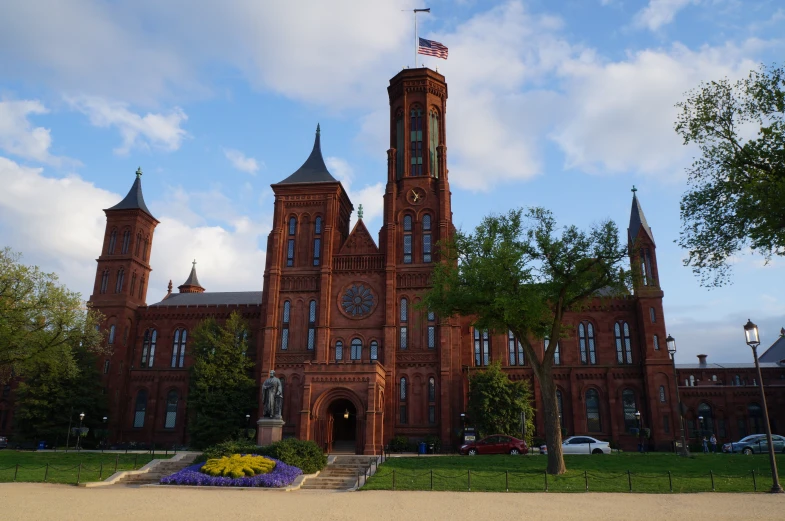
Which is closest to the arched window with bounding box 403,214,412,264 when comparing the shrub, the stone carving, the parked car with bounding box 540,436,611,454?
the parked car with bounding box 540,436,611,454

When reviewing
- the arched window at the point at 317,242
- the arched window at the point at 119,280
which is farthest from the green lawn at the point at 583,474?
the arched window at the point at 119,280

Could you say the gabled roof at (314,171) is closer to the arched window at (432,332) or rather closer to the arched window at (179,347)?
the arched window at (432,332)

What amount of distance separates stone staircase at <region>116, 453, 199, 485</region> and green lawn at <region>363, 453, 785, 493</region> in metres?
10.2

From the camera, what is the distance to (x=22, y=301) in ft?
124

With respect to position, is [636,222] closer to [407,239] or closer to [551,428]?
[407,239]

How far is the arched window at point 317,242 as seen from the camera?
5066cm

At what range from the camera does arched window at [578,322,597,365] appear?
167 ft

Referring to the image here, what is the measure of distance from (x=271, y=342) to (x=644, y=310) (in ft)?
102

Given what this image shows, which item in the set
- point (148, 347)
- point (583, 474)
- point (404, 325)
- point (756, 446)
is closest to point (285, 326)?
point (404, 325)

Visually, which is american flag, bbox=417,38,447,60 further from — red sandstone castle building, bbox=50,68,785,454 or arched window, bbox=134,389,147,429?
arched window, bbox=134,389,147,429

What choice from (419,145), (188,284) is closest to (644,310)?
(419,145)

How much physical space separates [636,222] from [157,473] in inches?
1699

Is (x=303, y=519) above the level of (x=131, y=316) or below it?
below

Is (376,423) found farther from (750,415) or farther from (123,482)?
(750,415)
